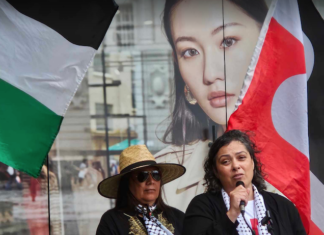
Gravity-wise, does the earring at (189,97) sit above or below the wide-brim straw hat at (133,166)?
above

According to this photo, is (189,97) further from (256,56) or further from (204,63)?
(256,56)

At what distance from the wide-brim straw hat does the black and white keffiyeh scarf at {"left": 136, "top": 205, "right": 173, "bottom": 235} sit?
265 mm

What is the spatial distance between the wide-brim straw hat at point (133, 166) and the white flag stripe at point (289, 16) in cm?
172

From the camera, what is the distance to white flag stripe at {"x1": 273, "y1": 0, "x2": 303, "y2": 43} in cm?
439

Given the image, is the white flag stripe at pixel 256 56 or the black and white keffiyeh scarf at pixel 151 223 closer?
the black and white keffiyeh scarf at pixel 151 223

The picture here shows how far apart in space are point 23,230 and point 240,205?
2679 millimetres

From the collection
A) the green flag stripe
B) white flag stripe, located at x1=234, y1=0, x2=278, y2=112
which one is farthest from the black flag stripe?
white flag stripe, located at x1=234, y1=0, x2=278, y2=112

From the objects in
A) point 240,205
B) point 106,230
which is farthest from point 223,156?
point 106,230

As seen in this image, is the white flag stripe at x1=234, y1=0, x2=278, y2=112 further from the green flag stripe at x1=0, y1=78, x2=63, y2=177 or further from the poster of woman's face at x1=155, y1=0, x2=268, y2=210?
the green flag stripe at x1=0, y1=78, x2=63, y2=177

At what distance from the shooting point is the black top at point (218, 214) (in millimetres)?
2672

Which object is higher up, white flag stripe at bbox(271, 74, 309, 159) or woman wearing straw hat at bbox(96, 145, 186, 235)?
white flag stripe at bbox(271, 74, 309, 159)

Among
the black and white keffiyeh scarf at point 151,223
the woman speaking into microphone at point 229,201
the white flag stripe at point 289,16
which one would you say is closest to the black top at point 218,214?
the woman speaking into microphone at point 229,201

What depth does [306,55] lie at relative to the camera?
4.62 m

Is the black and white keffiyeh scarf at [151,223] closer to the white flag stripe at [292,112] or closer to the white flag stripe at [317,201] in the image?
the white flag stripe at [292,112]
